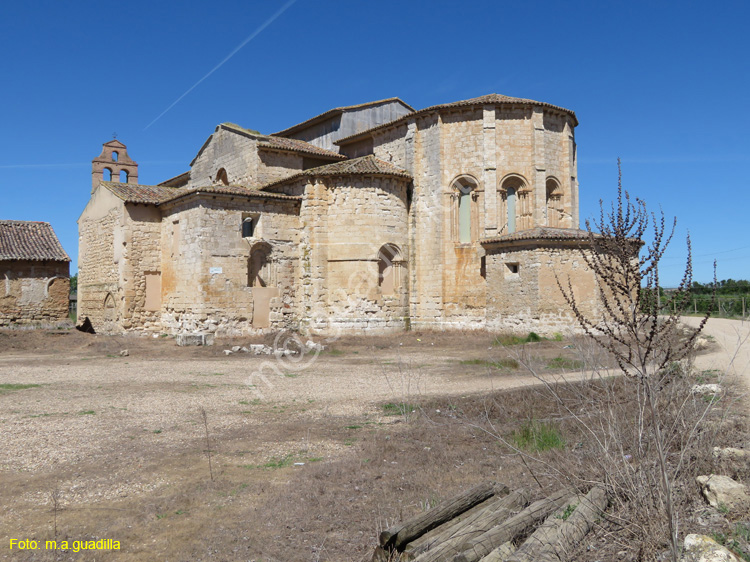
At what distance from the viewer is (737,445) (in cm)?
601

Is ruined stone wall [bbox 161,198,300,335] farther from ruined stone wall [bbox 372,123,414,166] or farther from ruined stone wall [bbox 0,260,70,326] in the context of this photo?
ruined stone wall [bbox 0,260,70,326]

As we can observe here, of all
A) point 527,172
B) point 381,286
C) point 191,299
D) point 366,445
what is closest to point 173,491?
point 366,445

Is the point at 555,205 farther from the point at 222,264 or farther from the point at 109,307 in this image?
the point at 109,307

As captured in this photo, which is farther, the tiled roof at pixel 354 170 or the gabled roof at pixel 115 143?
the gabled roof at pixel 115 143

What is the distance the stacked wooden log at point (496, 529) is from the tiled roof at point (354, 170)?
18.5 meters

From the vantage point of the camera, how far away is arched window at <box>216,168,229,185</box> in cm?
2650

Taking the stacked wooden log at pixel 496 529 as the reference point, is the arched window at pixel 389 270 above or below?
above

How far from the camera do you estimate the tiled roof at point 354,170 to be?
72.7 ft

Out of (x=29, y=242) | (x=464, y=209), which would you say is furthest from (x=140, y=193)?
(x=464, y=209)

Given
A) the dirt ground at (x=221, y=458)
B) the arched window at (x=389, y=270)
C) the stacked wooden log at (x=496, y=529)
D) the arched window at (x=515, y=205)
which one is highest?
the arched window at (x=515, y=205)

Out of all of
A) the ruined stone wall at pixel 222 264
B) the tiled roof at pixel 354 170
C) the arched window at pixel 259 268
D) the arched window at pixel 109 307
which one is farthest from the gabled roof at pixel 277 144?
the arched window at pixel 109 307

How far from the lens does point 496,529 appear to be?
4047 millimetres

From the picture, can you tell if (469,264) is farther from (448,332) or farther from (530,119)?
(530,119)

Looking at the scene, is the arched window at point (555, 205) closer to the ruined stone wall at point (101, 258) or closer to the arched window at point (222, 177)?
the arched window at point (222, 177)
